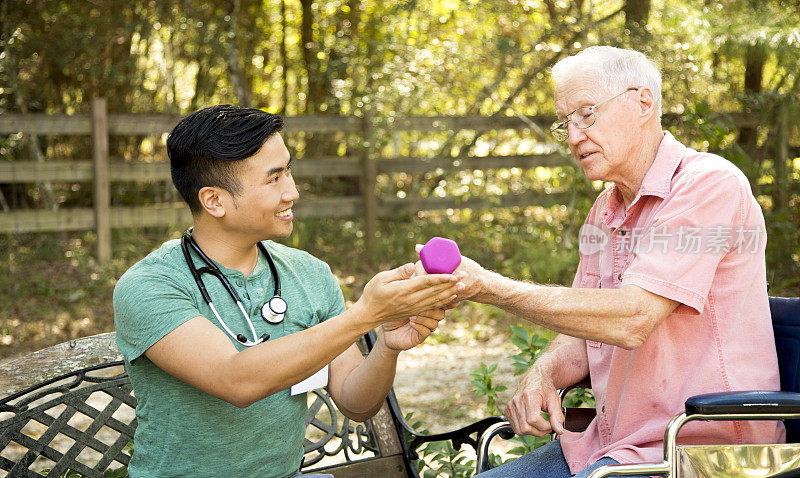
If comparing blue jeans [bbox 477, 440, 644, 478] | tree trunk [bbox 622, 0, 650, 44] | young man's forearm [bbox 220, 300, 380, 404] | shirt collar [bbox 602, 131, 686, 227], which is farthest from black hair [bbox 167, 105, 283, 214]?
tree trunk [bbox 622, 0, 650, 44]

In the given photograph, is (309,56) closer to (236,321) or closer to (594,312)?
(236,321)

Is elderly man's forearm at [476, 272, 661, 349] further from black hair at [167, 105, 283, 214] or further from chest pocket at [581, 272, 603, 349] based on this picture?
black hair at [167, 105, 283, 214]

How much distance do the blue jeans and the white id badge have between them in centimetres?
57

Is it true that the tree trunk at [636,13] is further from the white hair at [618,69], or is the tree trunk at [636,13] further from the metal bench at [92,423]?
the metal bench at [92,423]

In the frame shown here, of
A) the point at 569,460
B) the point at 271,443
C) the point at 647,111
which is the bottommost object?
the point at 569,460

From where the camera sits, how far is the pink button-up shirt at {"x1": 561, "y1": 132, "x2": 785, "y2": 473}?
6.54 ft

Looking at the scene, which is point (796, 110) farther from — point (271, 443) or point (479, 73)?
point (271, 443)

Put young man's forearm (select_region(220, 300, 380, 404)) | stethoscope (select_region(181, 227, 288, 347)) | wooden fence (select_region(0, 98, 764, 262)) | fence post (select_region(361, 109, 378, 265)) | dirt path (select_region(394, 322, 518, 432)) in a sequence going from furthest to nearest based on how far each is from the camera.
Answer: fence post (select_region(361, 109, 378, 265)) < wooden fence (select_region(0, 98, 764, 262)) < dirt path (select_region(394, 322, 518, 432)) < stethoscope (select_region(181, 227, 288, 347)) < young man's forearm (select_region(220, 300, 380, 404))

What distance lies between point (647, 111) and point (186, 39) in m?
7.65

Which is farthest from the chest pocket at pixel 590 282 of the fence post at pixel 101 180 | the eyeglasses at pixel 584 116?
the fence post at pixel 101 180

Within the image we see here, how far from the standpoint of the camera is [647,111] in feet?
7.38

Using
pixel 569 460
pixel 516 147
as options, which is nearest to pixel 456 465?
pixel 569 460

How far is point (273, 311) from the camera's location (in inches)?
81.3

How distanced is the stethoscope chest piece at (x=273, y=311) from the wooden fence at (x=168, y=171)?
5.59m
